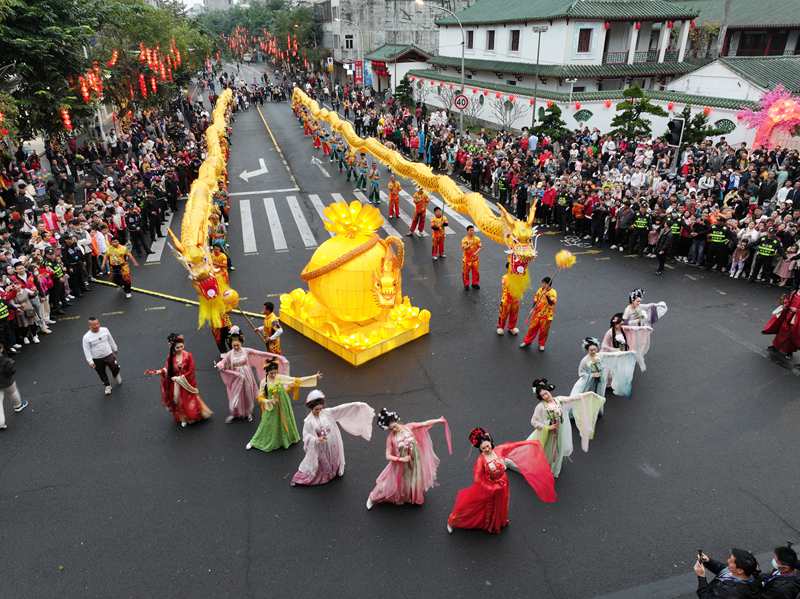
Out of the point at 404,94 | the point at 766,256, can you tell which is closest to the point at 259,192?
the point at 766,256

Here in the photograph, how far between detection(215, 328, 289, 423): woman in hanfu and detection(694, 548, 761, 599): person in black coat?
561 centimetres

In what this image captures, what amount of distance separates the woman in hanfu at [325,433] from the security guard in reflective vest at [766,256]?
10979 mm

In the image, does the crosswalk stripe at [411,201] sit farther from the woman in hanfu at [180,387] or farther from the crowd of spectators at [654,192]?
the woman in hanfu at [180,387]

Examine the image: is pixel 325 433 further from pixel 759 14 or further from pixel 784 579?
pixel 759 14

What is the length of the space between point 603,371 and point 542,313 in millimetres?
2055

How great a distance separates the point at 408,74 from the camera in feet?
147

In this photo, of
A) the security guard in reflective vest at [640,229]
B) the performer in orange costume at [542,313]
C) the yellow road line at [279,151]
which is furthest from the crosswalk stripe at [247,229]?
the security guard in reflective vest at [640,229]

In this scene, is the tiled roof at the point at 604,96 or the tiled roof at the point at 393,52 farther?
the tiled roof at the point at 393,52

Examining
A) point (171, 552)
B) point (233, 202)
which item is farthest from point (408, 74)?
point (171, 552)

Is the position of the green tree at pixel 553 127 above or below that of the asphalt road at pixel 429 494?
above

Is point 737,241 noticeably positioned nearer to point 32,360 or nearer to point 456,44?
point 32,360

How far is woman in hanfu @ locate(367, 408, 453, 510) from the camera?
20.4 feet

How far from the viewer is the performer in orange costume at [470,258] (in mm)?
12492

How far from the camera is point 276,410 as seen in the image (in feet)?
24.5
